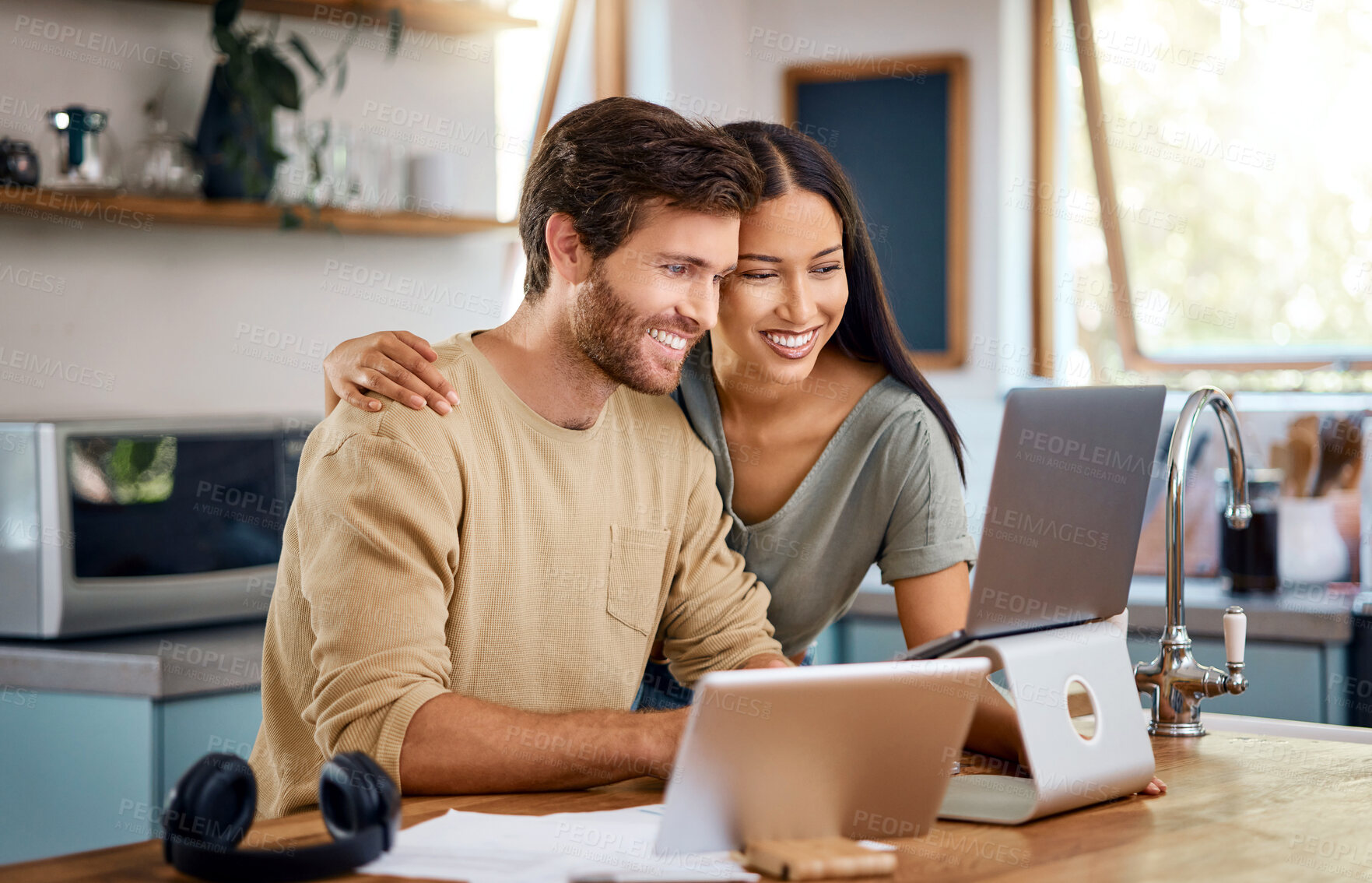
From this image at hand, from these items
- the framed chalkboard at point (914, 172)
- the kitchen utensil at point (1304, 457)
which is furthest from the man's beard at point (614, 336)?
the framed chalkboard at point (914, 172)

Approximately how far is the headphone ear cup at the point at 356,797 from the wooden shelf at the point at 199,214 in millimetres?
1887

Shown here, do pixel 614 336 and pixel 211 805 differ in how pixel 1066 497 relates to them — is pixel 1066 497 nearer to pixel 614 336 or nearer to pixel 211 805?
pixel 614 336

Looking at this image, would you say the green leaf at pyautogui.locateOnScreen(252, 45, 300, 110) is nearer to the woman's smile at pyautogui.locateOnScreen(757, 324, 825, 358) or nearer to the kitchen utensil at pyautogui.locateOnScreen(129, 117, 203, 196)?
the kitchen utensil at pyautogui.locateOnScreen(129, 117, 203, 196)

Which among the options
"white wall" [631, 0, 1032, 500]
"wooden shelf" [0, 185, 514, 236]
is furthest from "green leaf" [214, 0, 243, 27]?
"white wall" [631, 0, 1032, 500]

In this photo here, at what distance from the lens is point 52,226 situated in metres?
2.71

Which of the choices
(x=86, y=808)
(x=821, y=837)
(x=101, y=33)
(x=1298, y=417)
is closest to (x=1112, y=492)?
(x=821, y=837)

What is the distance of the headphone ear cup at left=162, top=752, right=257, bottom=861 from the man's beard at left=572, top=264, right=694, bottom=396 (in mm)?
700

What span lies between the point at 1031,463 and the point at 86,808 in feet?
5.37

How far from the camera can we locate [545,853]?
107 centimetres

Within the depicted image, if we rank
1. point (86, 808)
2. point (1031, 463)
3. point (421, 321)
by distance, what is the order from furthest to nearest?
point (421, 321), point (86, 808), point (1031, 463)

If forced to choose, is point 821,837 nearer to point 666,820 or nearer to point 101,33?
point 666,820

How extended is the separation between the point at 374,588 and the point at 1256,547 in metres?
2.06

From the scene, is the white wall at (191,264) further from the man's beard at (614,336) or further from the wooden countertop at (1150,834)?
the wooden countertop at (1150,834)

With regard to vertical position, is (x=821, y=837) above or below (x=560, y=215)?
below
